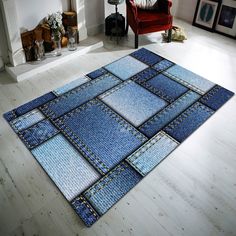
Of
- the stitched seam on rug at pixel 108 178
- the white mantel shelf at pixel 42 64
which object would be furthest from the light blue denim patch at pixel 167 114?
the white mantel shelf at pixel 42 64

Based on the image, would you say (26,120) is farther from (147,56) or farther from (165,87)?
(147,56)

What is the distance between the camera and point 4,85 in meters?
3.38

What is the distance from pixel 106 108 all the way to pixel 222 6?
2.77m

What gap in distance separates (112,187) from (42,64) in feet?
6.68

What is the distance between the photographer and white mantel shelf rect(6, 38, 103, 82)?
3.45m

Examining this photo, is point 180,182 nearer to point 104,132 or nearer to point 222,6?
point 104,132

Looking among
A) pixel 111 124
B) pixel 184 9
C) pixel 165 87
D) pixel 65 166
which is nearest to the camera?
pixel 65 166

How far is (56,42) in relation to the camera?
3742mm

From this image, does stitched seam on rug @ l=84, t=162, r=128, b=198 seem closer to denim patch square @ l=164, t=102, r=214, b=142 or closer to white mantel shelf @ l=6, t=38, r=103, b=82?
denim patch square @ l=164, t=102, r=214, b=142

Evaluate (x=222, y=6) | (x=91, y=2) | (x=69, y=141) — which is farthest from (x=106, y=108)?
(x=222, y=6)

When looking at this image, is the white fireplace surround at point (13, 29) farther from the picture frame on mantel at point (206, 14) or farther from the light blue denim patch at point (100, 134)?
the picture frame on mantel at point (206, 14)

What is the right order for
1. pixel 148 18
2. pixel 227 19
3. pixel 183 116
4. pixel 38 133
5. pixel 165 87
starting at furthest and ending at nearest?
pixel 227 19 < pixel 148 18 < pixel 165 87 < pixel 183 116 < pixel 38 133

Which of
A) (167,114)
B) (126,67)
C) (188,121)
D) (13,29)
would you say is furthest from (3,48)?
(188,121)

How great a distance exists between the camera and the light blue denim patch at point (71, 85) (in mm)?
3305
